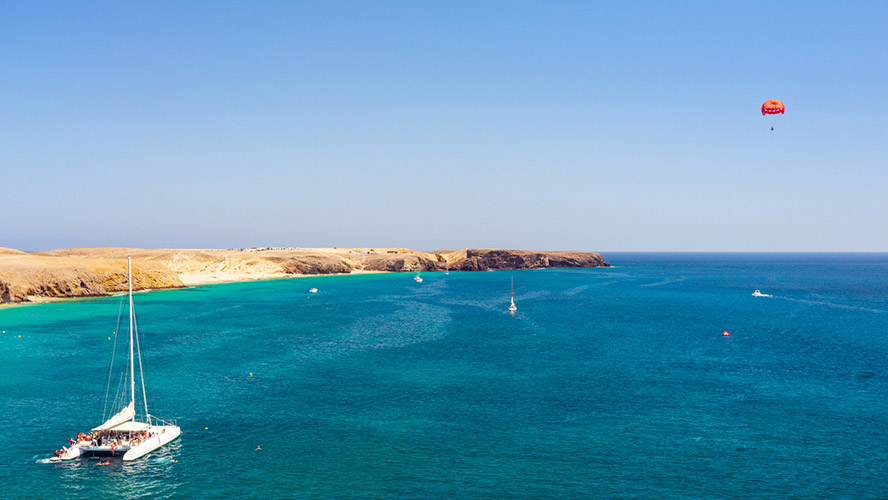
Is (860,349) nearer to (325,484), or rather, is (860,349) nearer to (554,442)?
(554,442)

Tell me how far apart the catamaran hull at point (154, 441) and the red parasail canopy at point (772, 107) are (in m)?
98.3

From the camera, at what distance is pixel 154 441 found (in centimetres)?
4353

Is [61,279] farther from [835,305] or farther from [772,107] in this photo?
[835,305]

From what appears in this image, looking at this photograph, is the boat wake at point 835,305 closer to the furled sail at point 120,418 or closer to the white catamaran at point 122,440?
the white catamaran at point 122,440

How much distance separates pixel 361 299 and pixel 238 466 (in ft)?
392

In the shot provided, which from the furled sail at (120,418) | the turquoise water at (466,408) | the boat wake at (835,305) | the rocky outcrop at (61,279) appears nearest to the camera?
the turquoise water at (466,408)

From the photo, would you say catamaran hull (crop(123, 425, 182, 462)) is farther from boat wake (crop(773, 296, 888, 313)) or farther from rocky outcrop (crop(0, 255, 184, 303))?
boat wake (crop(773, 296, 888, 313))

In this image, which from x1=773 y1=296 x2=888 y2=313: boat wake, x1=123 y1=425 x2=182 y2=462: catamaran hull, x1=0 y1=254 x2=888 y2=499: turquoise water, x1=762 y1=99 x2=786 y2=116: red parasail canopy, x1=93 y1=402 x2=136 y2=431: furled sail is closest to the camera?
x1=0 y1=254 x2=888 y2=499: turquoise water

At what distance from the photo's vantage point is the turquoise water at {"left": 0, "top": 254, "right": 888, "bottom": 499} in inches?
1494

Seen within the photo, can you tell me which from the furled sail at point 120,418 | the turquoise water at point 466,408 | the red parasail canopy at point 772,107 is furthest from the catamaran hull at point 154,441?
the red parasail canopy at point 772,107

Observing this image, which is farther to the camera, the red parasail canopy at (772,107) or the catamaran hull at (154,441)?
the red parasail canopy at (772,107)

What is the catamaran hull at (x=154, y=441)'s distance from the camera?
4169 centimetres

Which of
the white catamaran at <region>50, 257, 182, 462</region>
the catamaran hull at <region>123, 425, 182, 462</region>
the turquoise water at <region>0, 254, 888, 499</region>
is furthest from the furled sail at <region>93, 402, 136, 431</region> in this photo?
the turquoise water at <region>0, 254, 888, 499</region>

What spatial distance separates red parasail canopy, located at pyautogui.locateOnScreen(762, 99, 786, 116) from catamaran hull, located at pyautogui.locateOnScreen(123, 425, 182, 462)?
98.3 meters
